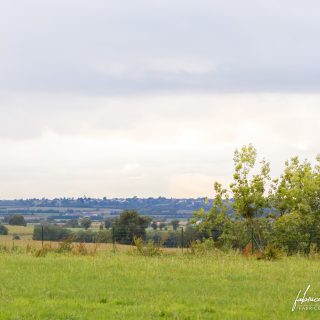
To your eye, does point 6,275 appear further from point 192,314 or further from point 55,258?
point 192,314

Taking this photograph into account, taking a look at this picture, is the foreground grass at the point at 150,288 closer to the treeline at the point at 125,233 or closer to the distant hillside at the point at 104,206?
the treeline at the point at 125,233

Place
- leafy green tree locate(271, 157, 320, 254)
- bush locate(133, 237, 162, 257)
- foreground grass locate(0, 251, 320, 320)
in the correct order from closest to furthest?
foreground grass locate(0, 251, 320, 320)
bush locate(133, 237, 162, 257)
leafy green tree locate(271, 157, 320, 254)

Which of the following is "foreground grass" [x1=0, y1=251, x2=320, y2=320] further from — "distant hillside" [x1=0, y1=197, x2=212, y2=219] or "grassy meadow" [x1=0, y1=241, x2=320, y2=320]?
"distant hillside" [x1=0, y1=197, x2=212, y2=219]

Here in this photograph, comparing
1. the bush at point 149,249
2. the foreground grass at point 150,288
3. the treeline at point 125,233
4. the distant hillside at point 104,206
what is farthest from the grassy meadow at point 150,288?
the distant hillside at point 104,206

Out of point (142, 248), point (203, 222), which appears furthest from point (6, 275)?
point (203, 222)

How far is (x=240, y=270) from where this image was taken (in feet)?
71.5

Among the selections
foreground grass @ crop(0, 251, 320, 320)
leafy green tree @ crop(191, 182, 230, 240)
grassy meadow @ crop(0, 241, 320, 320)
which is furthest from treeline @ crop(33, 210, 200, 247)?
grassy meadow @ crop(0, 241, 320, 320)

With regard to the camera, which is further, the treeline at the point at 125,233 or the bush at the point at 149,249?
the treeline at the point at 125,233

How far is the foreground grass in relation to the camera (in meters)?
14.4

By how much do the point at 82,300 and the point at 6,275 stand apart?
5.04 metres

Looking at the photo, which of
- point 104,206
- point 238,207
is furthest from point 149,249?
point 104,206

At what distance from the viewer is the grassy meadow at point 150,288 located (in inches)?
565

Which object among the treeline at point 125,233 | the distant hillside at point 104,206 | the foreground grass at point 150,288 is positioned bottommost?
the foreground grass at point 150,288

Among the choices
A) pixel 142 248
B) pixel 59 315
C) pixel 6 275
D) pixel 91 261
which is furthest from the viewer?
pixel 142 248
